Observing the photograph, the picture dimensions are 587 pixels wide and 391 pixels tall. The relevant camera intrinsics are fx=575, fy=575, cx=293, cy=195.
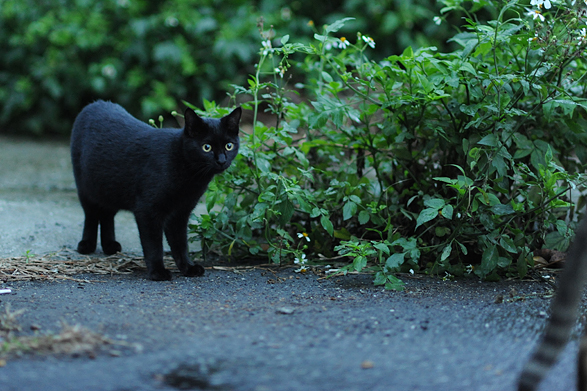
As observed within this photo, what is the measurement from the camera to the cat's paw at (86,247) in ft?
11.2

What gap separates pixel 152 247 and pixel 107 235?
611 mm

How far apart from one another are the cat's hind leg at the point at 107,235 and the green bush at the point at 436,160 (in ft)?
1.88

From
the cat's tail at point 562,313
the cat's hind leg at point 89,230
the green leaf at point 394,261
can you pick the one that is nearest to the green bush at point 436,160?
the green leaf at point 394,261

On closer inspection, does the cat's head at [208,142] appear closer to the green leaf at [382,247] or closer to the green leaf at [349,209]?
the green leaf at [349,209]

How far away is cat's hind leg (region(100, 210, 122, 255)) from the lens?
3.45 m

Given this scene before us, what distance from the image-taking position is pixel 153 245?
9.91 ft

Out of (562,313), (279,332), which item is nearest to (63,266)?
(279,332)

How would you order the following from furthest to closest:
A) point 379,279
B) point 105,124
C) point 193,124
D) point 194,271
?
point 105,124, point 194,271, point 193,124, point 379,279

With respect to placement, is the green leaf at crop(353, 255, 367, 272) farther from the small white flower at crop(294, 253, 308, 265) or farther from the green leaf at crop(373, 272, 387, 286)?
the small white flower at crop(294, 253, 308, 265)

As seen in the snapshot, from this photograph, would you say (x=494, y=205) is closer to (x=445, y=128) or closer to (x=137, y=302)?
(x=445, y=128)

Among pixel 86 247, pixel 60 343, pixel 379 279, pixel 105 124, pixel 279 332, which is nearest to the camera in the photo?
pixel 60 343

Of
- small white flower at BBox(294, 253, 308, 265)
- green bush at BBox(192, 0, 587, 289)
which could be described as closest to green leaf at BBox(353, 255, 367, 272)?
green bush at BBox(192, 0, 587, 289)

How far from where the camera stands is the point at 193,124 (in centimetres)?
294

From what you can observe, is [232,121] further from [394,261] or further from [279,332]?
[279,332]
